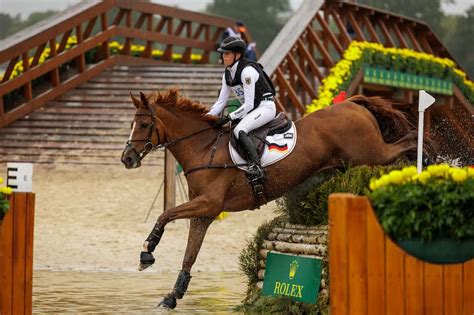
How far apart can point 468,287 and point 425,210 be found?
0.57 meters

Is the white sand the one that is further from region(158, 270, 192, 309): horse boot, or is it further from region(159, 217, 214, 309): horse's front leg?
region(158, 270, 192, 309): horse boot

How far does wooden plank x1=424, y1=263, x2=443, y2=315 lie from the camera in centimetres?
683

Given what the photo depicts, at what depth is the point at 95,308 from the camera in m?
10.0

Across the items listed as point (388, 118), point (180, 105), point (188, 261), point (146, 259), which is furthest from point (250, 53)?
point (146, 259)

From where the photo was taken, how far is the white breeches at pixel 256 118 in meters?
10.7

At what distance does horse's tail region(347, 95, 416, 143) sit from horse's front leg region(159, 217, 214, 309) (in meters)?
2.16

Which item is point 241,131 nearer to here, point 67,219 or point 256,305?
point 256,305

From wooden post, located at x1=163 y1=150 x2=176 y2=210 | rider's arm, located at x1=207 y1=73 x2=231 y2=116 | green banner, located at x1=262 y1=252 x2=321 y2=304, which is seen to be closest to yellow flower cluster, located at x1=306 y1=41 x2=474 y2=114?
wooden post, located at x1=163 y1=150 x2=176 y2=210

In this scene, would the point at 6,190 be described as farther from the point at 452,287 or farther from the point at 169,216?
the point at 452,287

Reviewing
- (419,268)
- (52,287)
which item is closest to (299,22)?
(52,287)

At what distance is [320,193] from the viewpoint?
9.59 metres

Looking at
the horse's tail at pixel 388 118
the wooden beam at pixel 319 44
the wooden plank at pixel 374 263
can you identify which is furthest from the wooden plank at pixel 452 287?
the wooden beam at pixel 319 44

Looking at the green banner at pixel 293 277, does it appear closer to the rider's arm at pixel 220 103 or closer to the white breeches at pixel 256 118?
the white breeches at pixel 256 118

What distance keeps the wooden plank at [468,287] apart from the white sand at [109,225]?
6.91 metres
